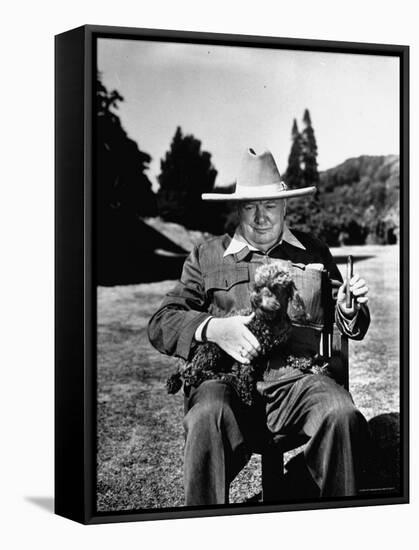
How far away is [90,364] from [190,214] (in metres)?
1.26

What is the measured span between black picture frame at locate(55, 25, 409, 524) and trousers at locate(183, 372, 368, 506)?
0.64 feet

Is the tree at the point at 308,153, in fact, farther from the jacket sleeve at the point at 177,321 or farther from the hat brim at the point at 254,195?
the jacket sleeve at the point at 177,321

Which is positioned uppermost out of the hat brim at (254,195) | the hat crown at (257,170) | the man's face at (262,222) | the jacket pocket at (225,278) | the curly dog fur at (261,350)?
the hat crown at (257,170)

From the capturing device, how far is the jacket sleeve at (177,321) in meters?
11.7

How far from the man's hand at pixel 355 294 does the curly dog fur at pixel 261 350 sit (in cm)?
36

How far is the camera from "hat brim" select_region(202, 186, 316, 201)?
11820mm

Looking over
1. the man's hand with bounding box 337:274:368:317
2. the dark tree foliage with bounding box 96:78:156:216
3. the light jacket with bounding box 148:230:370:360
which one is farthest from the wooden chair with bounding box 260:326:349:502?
the dark tree foliage with bounding box 96:78:156:216

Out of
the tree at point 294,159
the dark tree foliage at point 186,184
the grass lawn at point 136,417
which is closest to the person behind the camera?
the grass lawn at point 136,417

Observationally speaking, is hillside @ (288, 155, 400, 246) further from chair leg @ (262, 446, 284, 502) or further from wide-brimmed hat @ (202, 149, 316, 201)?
chair leg @ (262, 446, 284, 502)

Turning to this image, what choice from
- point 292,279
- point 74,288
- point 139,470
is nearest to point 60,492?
point 139,470

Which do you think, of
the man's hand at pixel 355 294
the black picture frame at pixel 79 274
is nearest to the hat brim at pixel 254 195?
the man's hand at pixel 355 294

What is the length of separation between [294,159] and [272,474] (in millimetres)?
2214

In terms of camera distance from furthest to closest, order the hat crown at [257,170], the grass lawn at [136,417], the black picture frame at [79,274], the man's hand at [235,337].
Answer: the hat crown at [257,170], the man's hand at [235,337], the grass lawn at [136,417], the black picture frame at [79,274]

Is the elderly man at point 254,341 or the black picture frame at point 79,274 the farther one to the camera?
the elderly man at point 254,341
